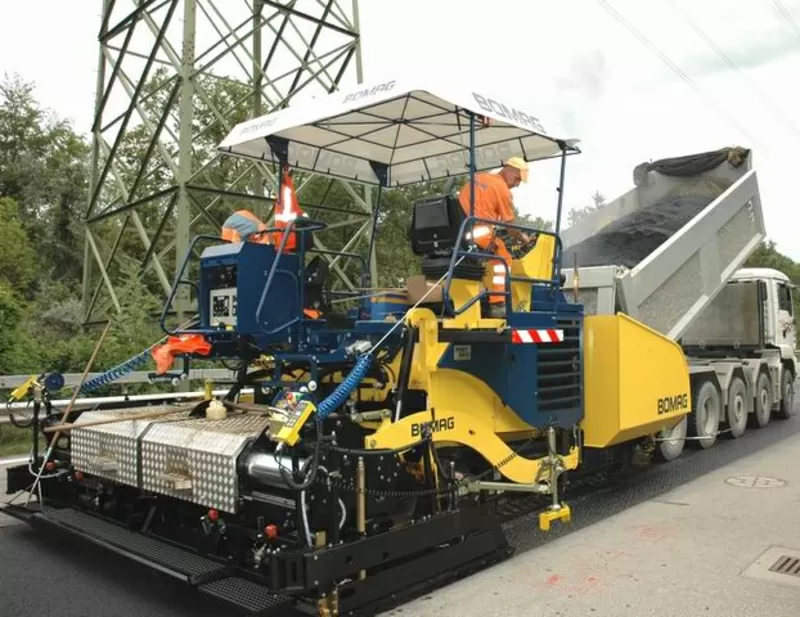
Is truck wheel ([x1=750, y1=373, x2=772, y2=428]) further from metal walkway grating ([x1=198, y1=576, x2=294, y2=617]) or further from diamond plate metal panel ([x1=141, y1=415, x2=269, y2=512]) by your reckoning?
metal walkway grating ([x1=198, y1=576, x2=294, y2=617])

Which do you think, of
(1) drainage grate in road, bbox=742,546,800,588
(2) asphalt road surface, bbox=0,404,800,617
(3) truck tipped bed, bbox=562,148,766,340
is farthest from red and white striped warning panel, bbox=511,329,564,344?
(3) truck tipped bed, bbox=562,148,766,340

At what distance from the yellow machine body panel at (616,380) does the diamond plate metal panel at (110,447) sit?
3164 mm


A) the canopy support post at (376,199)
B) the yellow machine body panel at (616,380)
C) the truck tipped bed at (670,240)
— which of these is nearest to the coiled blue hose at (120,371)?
the canopy support post at (376,199)

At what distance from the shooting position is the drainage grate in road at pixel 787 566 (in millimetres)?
4723

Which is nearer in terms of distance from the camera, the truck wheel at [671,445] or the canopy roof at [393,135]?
the canopy roof at [393,135]

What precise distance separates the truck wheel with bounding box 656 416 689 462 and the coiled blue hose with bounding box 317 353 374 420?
207 inches

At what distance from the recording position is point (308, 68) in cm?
1362

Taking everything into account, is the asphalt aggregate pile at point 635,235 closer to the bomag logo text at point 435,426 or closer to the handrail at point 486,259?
the handrail at point 486,259

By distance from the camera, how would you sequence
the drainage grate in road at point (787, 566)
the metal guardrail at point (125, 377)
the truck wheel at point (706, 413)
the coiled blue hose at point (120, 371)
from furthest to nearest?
the truck wheel at point (706, 413) < the metal guardrail at point (125, 377) < the coiled blue hose at point (120, 371) < the drainage grate in road at point (787, 566)

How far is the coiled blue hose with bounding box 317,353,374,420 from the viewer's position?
3953 mm

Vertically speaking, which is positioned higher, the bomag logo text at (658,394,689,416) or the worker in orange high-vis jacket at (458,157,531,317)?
the worker in orange high-vis jacket at (458,157,531,317)

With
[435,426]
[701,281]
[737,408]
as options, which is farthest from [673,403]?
[737,408]

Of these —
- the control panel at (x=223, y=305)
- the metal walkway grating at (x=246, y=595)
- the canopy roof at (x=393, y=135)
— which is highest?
the canopy roof at (x=393, y=135)

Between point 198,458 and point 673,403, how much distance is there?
449 centimetres
